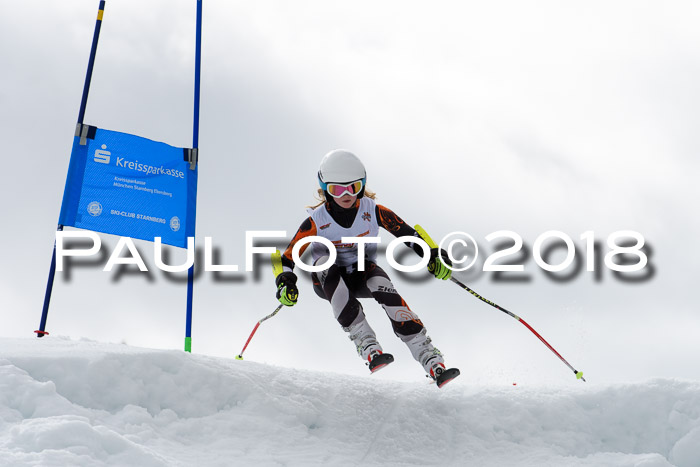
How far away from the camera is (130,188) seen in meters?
6.58

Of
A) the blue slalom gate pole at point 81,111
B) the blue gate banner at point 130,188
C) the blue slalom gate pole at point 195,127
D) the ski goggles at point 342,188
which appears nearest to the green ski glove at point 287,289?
the ski goggles at point 342,188

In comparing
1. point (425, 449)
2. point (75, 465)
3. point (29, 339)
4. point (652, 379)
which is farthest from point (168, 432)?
point (652, 379)

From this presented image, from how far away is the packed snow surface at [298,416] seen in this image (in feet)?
12.5

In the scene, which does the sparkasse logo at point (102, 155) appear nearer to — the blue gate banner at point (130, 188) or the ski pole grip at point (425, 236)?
the blue gate banner at point (130, 188)

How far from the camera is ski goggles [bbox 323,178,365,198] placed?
533 cm

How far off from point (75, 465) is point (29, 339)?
2520mm

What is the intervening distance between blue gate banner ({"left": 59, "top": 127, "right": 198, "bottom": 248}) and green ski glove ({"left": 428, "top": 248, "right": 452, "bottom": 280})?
2.54m

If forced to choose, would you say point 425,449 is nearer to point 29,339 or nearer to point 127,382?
point 127,382

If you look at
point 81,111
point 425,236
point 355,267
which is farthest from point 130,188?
point 425,236

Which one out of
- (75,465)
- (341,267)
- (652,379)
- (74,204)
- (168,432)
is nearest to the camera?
(75,465)

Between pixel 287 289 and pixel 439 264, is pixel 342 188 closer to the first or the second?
pixel 287 289

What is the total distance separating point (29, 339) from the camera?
17.6ft

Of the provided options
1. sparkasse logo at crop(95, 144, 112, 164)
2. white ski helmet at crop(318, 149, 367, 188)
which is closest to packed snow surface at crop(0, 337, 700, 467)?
white ski helmet at crop(318, 149, 367, 188)

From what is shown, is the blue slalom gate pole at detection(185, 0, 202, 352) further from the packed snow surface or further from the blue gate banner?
the packed snow surface
